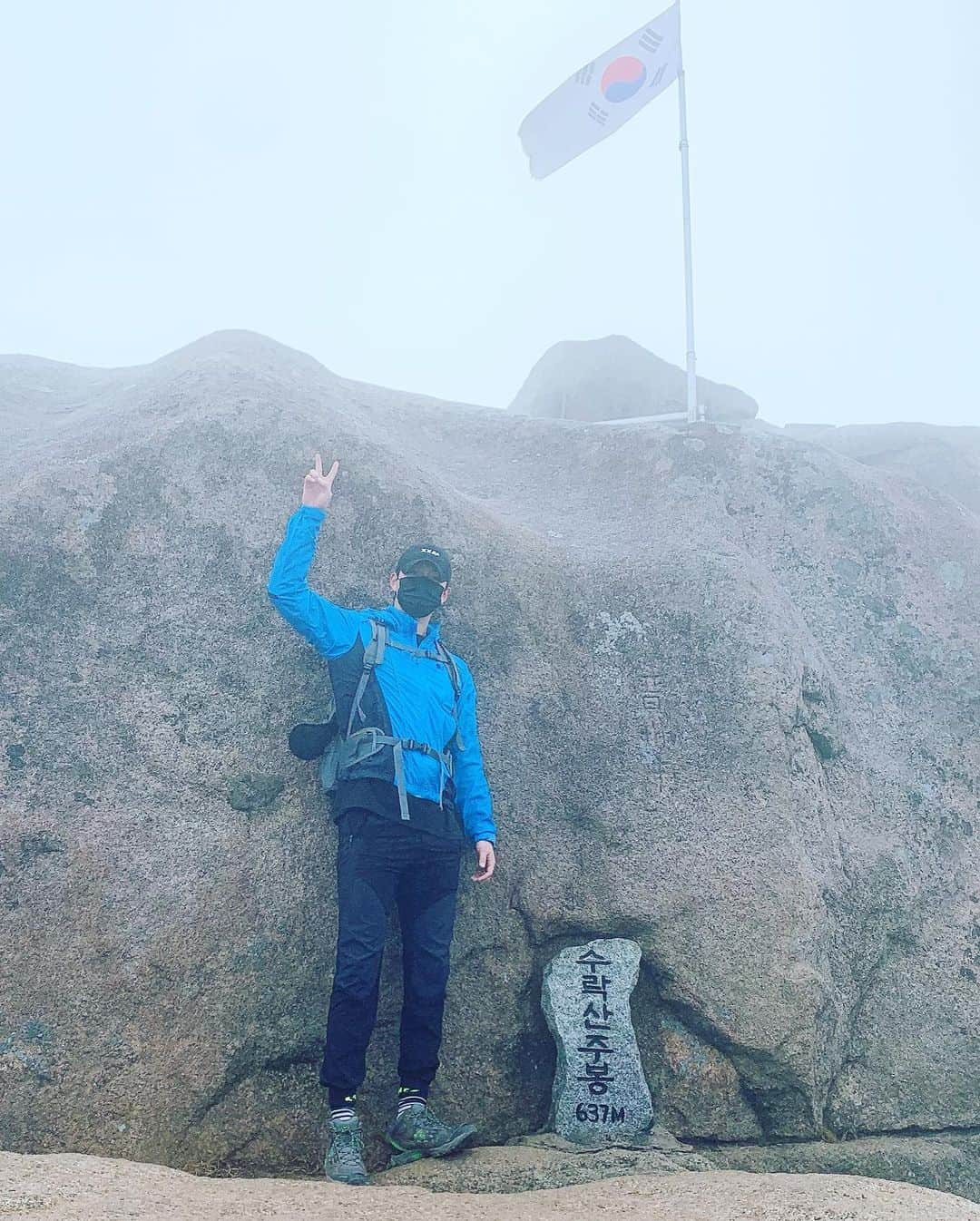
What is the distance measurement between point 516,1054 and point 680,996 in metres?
1.32

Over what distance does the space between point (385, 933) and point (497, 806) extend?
6.11ft

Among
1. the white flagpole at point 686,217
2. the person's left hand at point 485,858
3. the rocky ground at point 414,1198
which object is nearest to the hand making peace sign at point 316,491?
the person's left hand at point 485,858

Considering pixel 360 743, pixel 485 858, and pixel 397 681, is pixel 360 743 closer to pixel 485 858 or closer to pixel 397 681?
pixel 397 681

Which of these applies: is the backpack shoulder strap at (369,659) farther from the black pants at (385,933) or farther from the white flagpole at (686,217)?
the white flagpole at (686,217)

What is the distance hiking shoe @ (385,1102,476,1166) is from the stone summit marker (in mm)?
917

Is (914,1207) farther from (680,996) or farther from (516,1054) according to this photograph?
(516,1054)

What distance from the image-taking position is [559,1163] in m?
6.13

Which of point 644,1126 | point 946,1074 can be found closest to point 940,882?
point 946,1074

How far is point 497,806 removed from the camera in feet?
25.4

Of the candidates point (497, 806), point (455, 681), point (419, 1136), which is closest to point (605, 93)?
point (455, 681)

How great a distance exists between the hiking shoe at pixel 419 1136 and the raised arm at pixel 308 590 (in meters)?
3.13

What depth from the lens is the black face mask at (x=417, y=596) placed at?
723 cm

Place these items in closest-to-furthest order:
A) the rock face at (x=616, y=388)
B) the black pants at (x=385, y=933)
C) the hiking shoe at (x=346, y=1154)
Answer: the hiking shoe at (x=346, y=1154)
the black pants at (x=385, y=933)
the rock face at (x=616, y=388)

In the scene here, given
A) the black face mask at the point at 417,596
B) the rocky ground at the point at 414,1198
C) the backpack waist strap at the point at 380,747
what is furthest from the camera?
the black face mask at the point at 417,596
